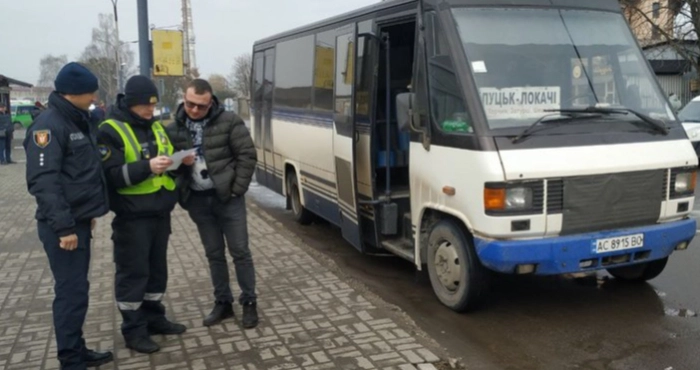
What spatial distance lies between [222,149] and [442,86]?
1897mm

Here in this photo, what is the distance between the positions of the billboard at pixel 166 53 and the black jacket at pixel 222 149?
906cm

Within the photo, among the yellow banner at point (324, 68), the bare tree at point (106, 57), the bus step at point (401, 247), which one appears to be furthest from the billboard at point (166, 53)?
the bare tree at point (106, 57)

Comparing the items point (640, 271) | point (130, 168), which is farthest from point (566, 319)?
point (130, 168)

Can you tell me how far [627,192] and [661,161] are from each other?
420 millimetres

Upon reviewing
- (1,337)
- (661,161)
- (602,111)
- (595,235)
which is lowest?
(1,337)

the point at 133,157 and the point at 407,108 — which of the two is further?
the point at 407,108

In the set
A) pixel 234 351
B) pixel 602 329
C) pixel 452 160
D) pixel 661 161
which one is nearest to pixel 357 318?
pixel 234 351

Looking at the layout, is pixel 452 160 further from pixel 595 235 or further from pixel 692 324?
pixel 692 324

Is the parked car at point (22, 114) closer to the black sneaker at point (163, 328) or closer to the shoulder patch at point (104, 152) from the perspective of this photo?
the black sneaker at point (163, 328)

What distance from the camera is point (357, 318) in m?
5.70

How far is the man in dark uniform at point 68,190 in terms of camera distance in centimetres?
423

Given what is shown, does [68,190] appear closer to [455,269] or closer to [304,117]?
[455,269]

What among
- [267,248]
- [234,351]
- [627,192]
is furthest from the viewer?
[267,248]

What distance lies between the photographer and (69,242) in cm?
429
